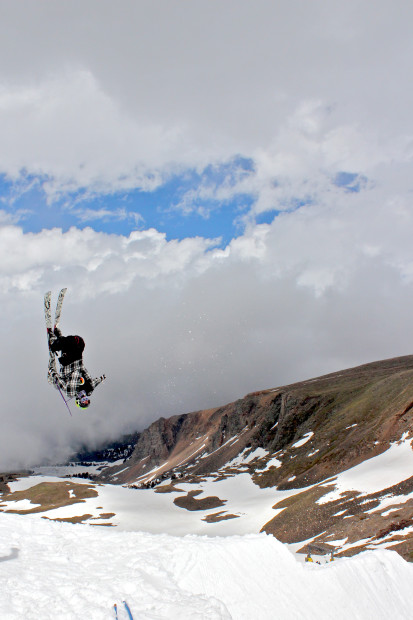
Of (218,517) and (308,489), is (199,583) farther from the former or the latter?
(218,517)

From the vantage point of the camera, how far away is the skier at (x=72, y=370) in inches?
733

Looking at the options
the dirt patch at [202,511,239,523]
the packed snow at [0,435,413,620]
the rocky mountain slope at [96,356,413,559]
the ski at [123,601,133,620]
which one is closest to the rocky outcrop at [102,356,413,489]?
the rocky mountain slope at [96,356,413,559]

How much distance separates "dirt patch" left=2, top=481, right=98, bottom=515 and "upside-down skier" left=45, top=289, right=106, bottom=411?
81.5 m

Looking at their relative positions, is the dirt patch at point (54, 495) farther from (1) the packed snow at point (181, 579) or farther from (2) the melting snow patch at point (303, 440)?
(1) the packed snow at point (181, 579)

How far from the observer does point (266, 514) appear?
7031 cm

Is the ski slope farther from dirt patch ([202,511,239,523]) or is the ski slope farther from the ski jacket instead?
dirt patch ([202,511,239,523])

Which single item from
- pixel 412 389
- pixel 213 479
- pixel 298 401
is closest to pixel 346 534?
pixel 412 389

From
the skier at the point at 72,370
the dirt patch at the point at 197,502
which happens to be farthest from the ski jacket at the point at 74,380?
the dirt patch at the point at 197,502

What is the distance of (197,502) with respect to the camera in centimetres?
9244

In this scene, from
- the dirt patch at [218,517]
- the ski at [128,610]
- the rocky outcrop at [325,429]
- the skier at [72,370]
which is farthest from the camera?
the rocky outcrop at [325,429]

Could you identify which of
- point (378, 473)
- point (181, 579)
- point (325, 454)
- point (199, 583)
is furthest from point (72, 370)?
point (325, 454)

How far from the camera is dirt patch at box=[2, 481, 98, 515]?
297ft

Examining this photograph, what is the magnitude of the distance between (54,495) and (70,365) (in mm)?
95475

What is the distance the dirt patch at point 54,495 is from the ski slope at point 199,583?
87582 mm
